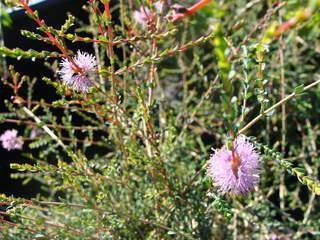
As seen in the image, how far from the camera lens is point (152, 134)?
0.66 metres

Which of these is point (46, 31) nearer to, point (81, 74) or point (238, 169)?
point (81, 74)

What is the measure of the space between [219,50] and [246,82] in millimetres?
234

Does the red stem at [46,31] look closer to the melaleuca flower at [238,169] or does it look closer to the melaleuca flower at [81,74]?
the melaleuca flower at [81,74]

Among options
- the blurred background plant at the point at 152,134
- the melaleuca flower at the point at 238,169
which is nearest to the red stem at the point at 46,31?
the blurred background plant at the point at 152,134

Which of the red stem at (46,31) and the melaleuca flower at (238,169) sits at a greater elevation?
the red stem at (46,31)

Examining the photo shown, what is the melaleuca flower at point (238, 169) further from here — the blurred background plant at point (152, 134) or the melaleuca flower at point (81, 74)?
the melaleuca flower at point (81, 74)

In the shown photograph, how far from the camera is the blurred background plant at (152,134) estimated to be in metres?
0.49

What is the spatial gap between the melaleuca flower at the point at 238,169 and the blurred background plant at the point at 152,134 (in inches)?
0.7

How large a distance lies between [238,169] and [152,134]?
22cm

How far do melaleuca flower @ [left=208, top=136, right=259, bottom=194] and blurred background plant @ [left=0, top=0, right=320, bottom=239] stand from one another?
2 cm

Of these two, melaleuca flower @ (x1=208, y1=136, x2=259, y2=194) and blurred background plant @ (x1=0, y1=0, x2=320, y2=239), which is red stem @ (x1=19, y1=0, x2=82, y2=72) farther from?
melaleuca flower @ (x1=208, y1=136, x2=259, y2=194)

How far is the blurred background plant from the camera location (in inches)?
19.2

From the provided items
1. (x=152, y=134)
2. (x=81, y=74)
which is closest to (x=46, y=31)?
(x=81, y=74)

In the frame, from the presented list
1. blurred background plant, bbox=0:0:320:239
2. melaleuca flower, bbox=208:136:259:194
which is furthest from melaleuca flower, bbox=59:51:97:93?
melaleuca flower, bbox=208:136:259:194
